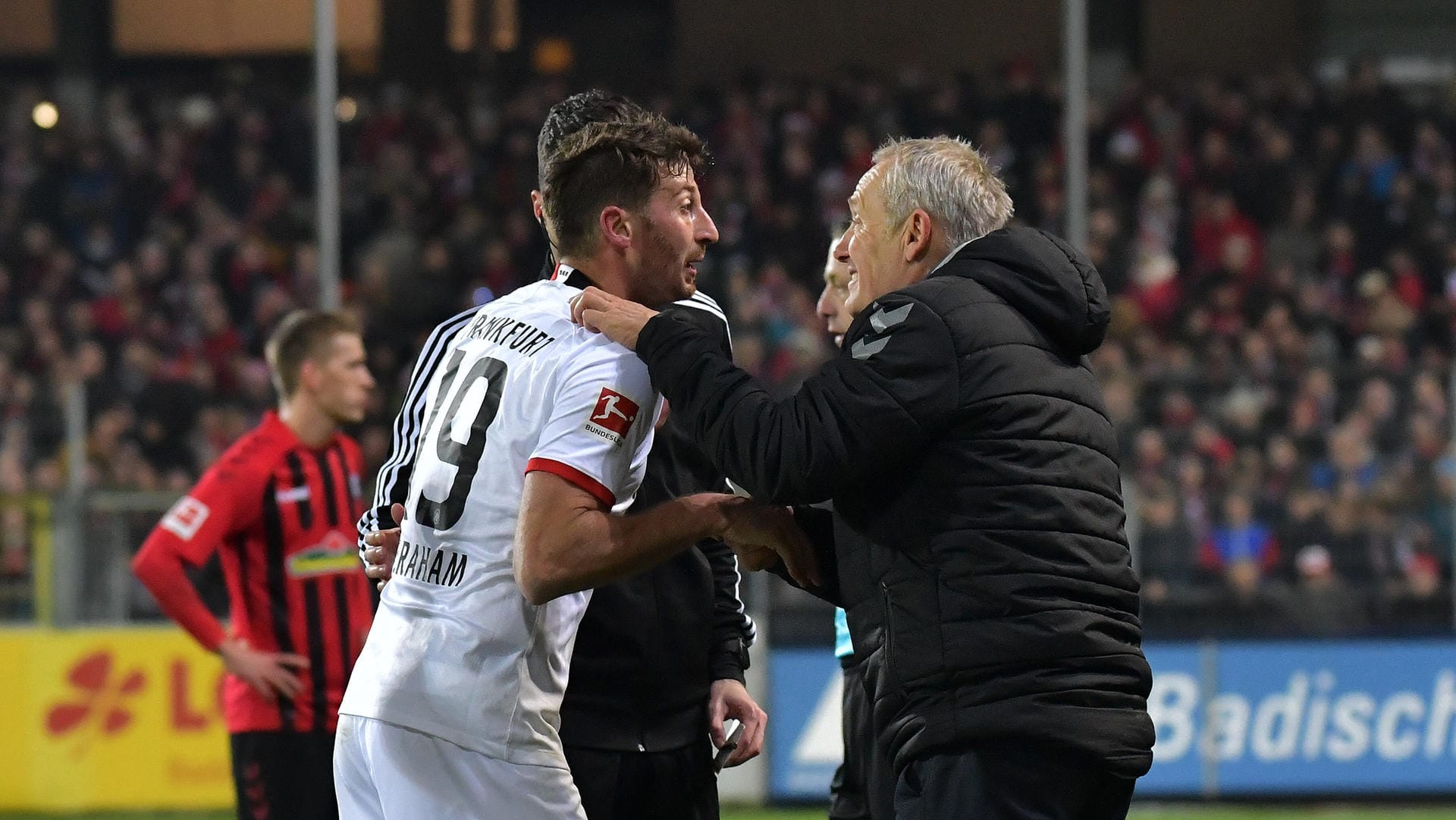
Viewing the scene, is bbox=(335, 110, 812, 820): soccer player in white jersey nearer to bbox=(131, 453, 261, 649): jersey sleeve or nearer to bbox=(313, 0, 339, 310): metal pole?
bbox=(131, 453, 261, 649): jersey sleeve

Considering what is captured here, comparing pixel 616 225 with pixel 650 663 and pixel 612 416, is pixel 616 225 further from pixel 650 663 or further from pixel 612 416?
pixel 650 663

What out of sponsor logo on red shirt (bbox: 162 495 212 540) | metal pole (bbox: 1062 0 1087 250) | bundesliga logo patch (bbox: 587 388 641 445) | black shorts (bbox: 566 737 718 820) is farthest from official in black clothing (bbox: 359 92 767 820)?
metal pole (bbox: 1062 0 1087 250)

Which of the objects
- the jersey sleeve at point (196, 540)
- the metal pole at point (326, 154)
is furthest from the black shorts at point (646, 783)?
the metal pole at point (326, 154)

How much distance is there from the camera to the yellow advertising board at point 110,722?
992cm

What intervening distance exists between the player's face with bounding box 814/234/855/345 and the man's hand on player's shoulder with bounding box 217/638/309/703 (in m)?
1.87

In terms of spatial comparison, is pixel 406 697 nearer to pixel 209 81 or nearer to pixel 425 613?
pixel 425 613

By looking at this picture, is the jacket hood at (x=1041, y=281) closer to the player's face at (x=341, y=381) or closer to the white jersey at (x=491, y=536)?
the white jersey at (x=491, y=536)

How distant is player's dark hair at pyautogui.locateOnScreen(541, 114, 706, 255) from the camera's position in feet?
10.6

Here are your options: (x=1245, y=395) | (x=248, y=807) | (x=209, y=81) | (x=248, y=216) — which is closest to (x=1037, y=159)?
(x=1245, y=395)

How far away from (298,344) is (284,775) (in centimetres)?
134

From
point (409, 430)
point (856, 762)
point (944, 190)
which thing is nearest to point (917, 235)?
point (944, 190)

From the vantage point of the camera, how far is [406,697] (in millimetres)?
3164

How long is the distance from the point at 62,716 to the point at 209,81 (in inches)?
421

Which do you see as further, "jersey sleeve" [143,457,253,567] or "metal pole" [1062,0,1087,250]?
"metal pole" [1062,0,1087,250]
